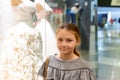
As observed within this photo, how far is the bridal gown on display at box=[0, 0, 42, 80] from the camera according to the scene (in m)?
2.24

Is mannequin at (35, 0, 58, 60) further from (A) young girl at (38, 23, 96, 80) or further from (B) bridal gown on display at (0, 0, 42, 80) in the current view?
(A) young girl at (38, 23, 96, 80)

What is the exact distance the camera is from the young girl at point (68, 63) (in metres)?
1.53

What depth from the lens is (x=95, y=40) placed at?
12.8 ft

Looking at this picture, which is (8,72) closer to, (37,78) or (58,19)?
(37,78)

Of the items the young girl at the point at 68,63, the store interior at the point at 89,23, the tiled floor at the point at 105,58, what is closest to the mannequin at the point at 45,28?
the store interior at the point at 89,23

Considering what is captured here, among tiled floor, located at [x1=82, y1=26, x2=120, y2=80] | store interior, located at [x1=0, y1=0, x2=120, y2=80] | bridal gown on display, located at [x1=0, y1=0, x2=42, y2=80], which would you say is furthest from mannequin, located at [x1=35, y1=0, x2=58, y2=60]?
tiled floor, located at [x1=82, y1=26, x2=120, y2=80]

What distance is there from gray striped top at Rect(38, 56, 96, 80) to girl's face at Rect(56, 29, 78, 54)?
0.21 feet

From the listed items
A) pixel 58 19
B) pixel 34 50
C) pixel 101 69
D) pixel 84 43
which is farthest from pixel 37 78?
pixel 101 69

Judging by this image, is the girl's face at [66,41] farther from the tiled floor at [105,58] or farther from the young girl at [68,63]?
the tiled floor at [105,58]

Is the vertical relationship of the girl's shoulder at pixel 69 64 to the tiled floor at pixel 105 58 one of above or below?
above

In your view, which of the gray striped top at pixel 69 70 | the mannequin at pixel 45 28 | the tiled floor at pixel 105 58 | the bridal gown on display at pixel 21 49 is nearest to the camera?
the gray striped top at pixel 69 70

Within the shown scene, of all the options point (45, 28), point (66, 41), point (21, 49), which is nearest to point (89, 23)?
point (45, 28)

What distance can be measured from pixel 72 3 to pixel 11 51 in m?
1.53

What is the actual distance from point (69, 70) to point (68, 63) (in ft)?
0.15
